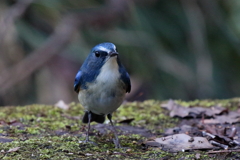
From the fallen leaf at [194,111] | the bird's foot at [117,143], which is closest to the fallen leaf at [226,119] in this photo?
the fallen leaf at [194,111]

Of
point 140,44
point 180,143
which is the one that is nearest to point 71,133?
point 180,143

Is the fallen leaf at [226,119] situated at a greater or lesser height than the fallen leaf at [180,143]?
greater

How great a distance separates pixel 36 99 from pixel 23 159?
642cm

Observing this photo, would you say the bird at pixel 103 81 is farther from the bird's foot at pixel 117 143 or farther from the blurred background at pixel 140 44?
the blurred background at pixel 140 44

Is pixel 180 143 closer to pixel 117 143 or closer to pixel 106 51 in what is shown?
pixel 117 143

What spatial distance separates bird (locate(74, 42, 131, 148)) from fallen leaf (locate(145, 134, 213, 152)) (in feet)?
1.28

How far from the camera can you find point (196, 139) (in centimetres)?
396

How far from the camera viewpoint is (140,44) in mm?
9664

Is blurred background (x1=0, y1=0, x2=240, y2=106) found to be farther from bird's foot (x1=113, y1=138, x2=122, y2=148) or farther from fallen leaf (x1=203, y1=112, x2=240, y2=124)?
bird's foot (x1=113, y1=138, x2=122, y2=148)

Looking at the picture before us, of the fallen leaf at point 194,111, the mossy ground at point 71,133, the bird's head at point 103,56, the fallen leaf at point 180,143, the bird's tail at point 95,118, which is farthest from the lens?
the fallen leaf at point 194,111

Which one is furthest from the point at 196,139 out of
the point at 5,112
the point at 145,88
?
the point at 145,88

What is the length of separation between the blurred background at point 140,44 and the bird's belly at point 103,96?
5192 millimetres

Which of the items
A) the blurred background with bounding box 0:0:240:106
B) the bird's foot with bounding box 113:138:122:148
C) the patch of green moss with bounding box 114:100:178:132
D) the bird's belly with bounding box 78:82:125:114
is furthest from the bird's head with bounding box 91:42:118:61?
the blurred background with bounding box 0:0:240:106

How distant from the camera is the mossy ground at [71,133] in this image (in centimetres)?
355
